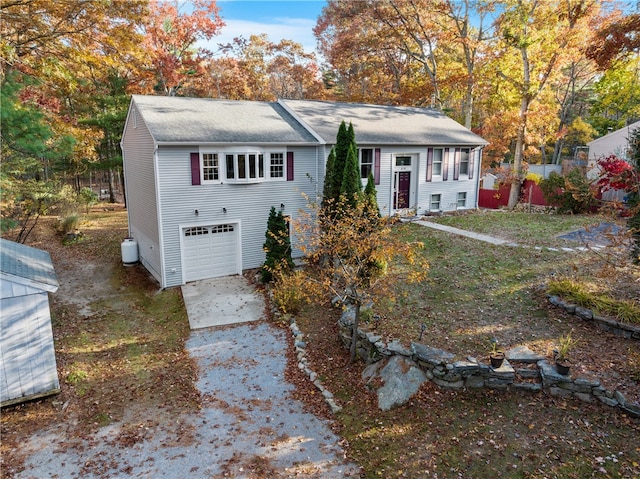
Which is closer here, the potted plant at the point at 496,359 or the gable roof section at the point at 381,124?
the potted plant at the point at 496,359

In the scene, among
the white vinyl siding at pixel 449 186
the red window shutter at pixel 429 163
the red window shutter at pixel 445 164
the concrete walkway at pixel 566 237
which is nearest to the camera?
the concrete walkway at pixel 566 237

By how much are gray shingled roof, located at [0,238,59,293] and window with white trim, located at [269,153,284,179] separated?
7958 millimetres

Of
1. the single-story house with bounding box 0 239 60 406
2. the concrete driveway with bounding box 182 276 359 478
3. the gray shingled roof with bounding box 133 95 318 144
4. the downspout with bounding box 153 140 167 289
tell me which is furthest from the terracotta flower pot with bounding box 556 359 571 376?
the downspout with bounding box 153 140 167 289

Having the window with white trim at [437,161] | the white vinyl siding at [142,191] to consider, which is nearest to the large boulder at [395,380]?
the white vinyl siding at [142,191]

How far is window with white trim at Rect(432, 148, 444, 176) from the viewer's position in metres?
20.2

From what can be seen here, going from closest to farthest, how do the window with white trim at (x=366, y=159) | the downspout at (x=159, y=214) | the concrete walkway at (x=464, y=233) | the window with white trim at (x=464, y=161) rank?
the downspout at (x=159, y=214) → the concrete walkway at (x=464, y=233) → the window with white trim at (x=366, y=159) → the window with white trim at (x=464, y=161)

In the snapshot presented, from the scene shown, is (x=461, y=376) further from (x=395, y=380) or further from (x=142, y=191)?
(x=142, y=191)

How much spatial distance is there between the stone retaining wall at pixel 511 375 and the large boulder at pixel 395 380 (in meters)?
0.14

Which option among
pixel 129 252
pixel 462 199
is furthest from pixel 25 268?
pixel 462 199

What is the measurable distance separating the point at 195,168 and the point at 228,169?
1.16 metres

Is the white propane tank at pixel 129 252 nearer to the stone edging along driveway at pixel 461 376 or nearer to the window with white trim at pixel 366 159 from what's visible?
the window with white trim at pixel 366 159

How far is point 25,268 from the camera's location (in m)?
8.52

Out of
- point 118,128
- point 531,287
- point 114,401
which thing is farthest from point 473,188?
point 118,128

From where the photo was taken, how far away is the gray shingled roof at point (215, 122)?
1402 centimetres
